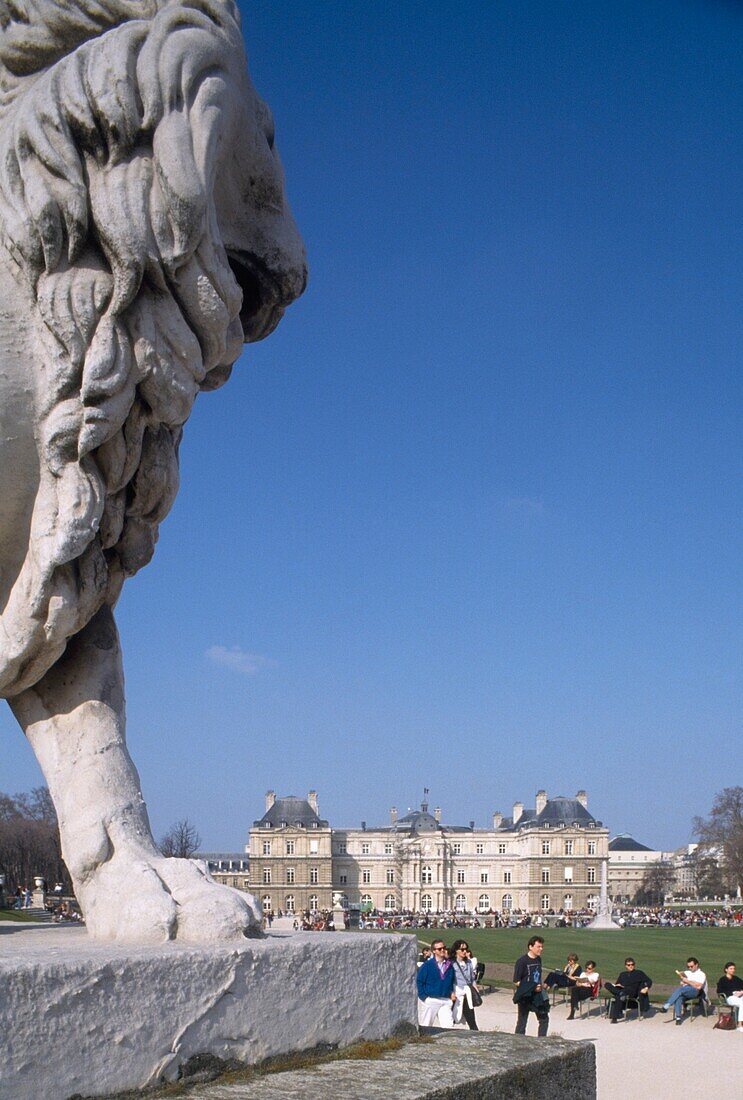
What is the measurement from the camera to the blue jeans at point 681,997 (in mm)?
13914

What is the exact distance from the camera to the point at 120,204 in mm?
2191

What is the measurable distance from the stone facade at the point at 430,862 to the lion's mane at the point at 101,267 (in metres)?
92.8

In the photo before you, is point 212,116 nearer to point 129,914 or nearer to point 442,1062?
point 129,914

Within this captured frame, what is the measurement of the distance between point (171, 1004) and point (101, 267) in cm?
142

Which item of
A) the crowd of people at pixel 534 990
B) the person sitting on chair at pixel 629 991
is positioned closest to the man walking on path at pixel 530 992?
the crowd of people at pixel 534 990

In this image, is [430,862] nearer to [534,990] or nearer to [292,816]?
[292,816]

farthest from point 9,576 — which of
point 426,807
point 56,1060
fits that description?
point 426,807

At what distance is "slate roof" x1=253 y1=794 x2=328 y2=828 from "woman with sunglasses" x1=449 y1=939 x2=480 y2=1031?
84.2 meters

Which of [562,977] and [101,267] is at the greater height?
[101,267]

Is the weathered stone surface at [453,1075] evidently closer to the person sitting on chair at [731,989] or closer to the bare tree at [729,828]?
the person sitting on chair at [731,989]

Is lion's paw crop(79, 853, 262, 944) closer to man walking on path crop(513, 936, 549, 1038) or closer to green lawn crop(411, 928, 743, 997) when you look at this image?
man walking on path crop(513, 936, 549, 1038)

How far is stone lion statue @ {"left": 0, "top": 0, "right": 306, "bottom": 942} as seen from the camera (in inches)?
85.9

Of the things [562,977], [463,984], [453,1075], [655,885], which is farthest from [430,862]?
[453,1075]

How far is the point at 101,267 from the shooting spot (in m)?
2.23
